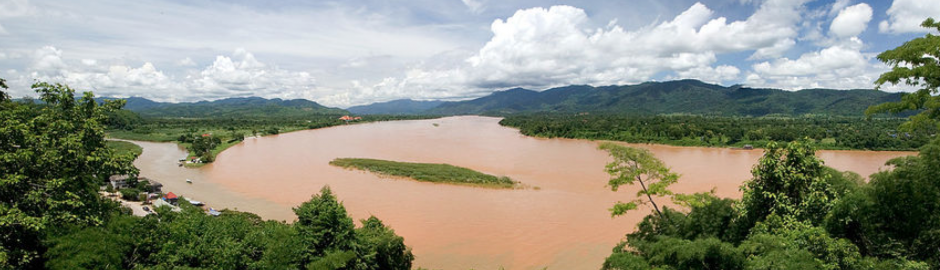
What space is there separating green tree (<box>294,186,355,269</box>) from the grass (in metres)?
19.0

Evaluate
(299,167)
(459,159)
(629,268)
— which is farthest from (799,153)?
(299,167)

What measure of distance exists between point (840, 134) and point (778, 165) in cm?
6187

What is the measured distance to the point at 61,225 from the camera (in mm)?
6828

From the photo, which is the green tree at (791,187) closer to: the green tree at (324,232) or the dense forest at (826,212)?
the dense forest at (826,212)

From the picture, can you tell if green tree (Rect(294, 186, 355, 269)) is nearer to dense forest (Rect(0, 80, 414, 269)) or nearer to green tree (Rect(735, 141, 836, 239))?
dense forest (Rect(0, 80, 414, 269))

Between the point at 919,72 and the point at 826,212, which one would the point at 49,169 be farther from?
the point at 826,212

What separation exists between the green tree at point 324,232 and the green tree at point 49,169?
13.5ft

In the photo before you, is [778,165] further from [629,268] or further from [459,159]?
[459,159]

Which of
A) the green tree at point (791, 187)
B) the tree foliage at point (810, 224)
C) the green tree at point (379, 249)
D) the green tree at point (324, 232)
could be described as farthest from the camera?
the green tree at point (379, 249)

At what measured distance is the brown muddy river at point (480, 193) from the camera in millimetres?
17844

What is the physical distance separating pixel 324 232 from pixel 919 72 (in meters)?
11.3

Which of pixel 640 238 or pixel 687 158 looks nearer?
pixel 640 238

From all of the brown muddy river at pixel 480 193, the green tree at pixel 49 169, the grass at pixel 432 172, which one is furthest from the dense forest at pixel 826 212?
the grass at pixel 432 172

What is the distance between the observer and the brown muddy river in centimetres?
1784
